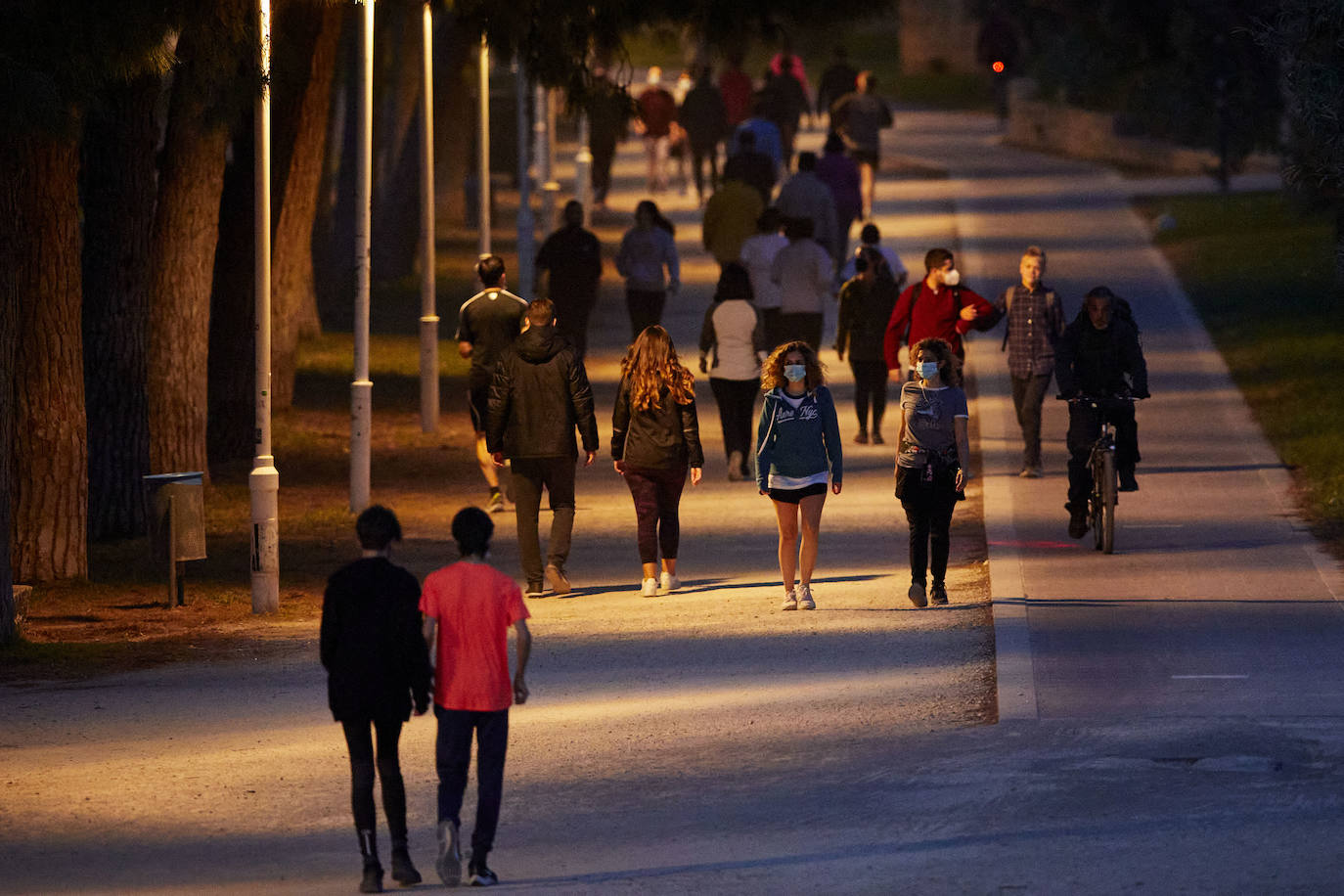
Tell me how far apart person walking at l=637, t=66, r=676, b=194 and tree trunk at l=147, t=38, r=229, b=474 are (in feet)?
66.2

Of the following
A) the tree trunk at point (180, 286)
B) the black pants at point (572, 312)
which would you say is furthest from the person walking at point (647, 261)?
the tree trunk at point (180, 286)

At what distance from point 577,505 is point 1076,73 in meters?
31.0

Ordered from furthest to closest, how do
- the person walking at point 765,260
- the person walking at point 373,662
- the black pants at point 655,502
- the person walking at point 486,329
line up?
1. the person walking at point 765,260
2. the person walking at point 486,329
3. the black pants at point 655,502
4. the person walking at point 373,662

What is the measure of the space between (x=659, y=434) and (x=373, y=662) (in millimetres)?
5940

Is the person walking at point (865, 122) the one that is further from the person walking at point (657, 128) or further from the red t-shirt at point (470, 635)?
the red t-shirt at point (470, 635)

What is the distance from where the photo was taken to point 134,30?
14703 millimetres

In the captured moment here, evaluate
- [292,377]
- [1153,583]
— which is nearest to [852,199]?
[292,377]

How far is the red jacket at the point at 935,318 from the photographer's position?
60.1ft

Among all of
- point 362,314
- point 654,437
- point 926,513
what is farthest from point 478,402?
point 926,513

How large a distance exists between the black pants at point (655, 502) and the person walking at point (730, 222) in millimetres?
11118

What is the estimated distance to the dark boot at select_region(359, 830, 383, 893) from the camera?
9.18 metres

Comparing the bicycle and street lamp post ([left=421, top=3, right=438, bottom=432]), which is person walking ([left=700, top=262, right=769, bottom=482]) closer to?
the bicycle

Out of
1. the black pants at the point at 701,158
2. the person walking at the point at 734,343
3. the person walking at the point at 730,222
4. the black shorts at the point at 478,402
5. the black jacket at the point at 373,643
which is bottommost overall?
the black jacket at the point at 373,643

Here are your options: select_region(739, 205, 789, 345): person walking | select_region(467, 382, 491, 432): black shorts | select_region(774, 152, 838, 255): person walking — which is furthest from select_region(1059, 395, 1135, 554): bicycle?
select_region(774, 152, 838, 255): person walking
